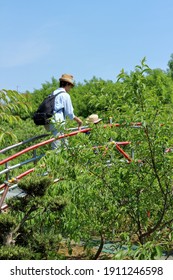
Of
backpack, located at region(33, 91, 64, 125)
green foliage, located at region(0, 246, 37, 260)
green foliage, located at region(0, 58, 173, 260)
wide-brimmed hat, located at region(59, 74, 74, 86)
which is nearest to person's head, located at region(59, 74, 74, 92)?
wide-brimmed hat, located at region(59, 74, 74, 86)

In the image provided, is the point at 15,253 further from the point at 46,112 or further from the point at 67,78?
the point at 67,78

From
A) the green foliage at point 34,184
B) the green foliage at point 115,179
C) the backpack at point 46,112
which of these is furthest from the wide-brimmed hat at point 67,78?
the green foliage at point 34,184

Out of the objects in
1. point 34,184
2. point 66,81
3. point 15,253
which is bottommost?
point 15,253

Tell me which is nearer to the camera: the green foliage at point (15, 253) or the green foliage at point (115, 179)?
the green foliage at point (115, 179)

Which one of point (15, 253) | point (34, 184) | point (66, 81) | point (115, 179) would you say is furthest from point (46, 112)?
point (15, 253)

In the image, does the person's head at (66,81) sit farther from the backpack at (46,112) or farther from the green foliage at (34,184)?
the green foliage at (34,184)

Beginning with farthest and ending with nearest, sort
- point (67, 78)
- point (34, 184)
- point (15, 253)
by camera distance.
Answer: point (67, 78) → point (34, 184) → point (15, 253)

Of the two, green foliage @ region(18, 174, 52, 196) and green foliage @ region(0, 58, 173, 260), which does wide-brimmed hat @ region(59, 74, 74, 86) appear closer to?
green foliage @ region(0, 58, 173, 260)

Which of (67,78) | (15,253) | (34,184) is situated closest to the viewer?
(15,253)

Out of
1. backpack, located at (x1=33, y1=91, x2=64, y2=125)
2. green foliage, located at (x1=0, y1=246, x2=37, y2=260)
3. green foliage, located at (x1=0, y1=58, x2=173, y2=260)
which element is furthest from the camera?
backpack, located at (x1=33, y1=91, x2=64, y2=125)

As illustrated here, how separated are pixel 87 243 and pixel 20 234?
0.72 metres

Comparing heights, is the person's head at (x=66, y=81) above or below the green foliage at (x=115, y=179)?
above

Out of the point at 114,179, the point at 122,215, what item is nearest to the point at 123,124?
the point at 114,179

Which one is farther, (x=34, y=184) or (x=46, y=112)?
(x=46, y=112)
